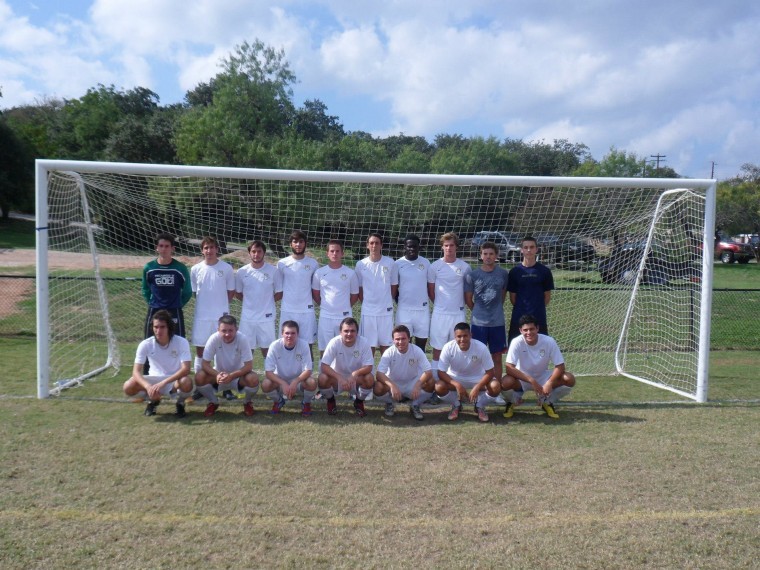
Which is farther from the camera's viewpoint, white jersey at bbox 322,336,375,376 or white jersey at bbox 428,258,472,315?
white jersey at bbox 428,258,472,315

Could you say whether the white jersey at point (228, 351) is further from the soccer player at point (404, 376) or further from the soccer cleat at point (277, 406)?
the soccer player at point (404, 376)

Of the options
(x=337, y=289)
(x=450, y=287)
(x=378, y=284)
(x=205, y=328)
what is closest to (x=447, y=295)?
(x=450, y=287)

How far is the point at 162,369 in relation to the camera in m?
5.74

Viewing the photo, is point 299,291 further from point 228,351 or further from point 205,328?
point 205,328

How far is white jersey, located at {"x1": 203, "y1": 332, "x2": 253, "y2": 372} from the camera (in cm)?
581

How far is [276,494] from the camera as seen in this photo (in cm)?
388

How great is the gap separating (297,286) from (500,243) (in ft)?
12.1

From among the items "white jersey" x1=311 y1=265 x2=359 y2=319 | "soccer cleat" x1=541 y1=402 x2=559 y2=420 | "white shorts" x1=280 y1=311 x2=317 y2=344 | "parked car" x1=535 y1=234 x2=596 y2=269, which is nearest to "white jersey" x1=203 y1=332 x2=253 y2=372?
"white shorts" x1=280 y1=311 x2=317 y2=344

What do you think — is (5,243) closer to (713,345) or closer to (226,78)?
(226,78)

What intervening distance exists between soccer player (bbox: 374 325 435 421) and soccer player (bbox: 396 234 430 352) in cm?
51

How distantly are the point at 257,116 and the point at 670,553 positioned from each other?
26573 mm

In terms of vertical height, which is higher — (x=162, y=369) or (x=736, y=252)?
(x=736, y=252)

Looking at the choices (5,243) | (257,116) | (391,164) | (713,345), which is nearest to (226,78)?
(257,116)

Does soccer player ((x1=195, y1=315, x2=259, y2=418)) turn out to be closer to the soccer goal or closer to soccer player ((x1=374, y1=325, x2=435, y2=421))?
soccer player ((x1=374, y1=325, x2=435, y2=421))
